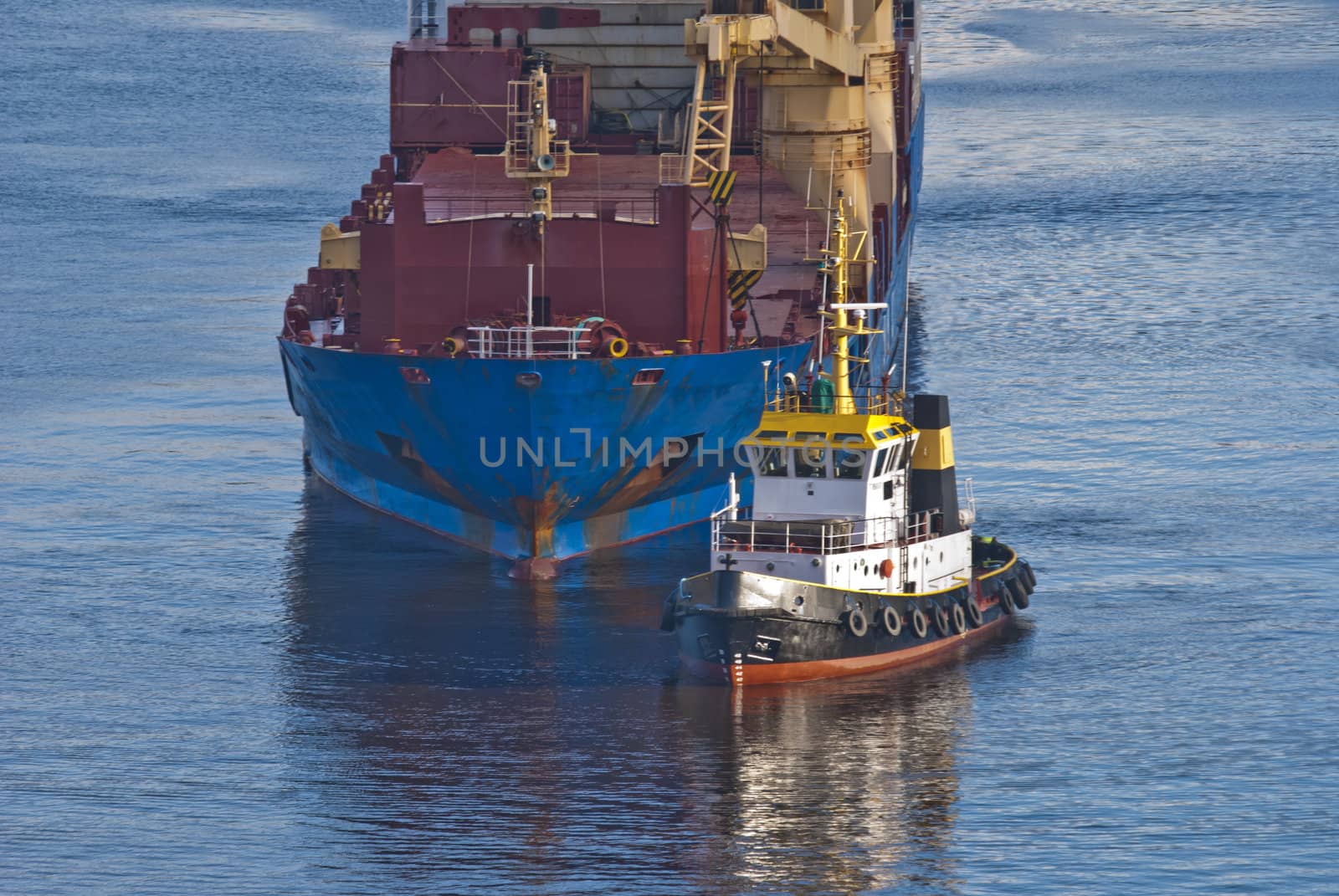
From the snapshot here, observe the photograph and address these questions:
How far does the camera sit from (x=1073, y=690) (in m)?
42.0

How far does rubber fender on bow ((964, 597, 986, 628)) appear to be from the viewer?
4431cm

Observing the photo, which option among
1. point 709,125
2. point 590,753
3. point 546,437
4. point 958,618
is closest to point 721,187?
point 709,125

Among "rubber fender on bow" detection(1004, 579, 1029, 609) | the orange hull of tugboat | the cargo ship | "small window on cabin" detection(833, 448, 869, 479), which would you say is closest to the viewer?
the orange hull of tugboat

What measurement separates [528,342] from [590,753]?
1332 cm

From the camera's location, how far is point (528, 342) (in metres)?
49.7

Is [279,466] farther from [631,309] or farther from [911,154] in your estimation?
[911,154]

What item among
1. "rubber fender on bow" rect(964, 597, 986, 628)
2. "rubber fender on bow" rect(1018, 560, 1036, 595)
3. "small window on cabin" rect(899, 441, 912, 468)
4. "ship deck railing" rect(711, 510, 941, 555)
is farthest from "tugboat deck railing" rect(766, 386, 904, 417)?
"rubber fender on bow" rect(1018, 560, 1036, 595)

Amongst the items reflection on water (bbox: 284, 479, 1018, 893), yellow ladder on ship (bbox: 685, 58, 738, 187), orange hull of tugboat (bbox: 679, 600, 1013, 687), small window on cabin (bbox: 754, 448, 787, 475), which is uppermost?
yellow ladder on ship (bbox: 685, 58, 738, 187)

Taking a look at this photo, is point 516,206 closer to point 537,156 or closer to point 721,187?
point 721,187

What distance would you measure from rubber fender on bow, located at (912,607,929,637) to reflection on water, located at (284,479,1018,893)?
29.8 inches

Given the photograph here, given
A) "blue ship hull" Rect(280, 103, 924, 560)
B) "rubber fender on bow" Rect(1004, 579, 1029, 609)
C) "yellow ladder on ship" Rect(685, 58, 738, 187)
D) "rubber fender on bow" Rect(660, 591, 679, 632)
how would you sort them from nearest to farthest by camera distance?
"rubber fender on bow" Rect(660, 591, 679, 632) → "rubber fender on bow" Rect(1004, 579, 1029, 609) → "blue ship hull" Rect(280, 103, 924, 560) → "yellow ladder on ship" Rect(685, 58, 738, 187)

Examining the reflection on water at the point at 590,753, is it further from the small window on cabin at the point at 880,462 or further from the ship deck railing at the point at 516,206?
the ship deck railing at the point at 516,206

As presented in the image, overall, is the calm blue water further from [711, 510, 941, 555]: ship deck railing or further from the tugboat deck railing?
the tugboat deck railing

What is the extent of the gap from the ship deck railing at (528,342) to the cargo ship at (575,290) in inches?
3.4
